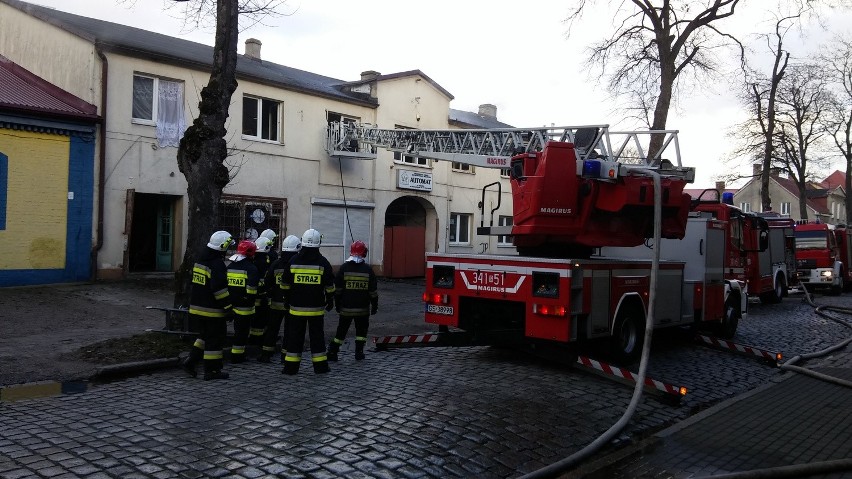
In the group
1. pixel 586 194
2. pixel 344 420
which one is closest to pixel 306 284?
pixel 344 420

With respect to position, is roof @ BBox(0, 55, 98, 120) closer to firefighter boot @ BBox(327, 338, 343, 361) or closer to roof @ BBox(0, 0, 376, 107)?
roof @ BBox(0, 0, 376, 107)

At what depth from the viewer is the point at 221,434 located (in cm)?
552

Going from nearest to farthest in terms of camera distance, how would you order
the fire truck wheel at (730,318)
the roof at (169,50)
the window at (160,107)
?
the fire truck wheel at (730,318) < the roof at (169,50) < the window at (160,107)

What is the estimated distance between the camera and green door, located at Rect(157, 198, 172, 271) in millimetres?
17844

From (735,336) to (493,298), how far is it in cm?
693

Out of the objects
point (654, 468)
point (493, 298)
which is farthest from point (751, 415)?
point (493, 298)

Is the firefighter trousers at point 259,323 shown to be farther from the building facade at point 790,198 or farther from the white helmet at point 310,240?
the building facade at point 790,198

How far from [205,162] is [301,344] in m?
3.41

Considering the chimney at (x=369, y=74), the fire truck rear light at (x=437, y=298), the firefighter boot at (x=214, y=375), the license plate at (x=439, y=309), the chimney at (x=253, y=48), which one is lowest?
the firefighter boot at (x=214, y=375)

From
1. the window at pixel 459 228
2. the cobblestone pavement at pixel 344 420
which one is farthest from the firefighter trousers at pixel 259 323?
the window at pixel 459 228

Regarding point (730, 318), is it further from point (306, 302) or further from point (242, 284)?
point (242, 284)

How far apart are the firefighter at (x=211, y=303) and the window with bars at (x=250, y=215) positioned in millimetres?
10464

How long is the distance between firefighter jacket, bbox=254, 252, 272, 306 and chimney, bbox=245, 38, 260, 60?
15.2 m

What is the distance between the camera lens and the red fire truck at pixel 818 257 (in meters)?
24.8
